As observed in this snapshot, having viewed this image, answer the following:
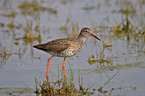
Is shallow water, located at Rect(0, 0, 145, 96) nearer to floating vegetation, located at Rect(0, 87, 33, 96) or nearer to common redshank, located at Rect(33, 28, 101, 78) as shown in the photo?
floating vegetation, located at Rect(0, 87, 33, 96)

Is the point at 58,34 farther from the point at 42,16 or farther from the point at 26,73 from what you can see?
the point at 26,73

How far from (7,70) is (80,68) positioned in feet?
6.27

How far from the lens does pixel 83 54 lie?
31.2 ft

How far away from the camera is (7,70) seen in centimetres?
826

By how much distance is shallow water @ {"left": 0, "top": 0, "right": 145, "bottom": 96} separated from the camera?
7.23 m

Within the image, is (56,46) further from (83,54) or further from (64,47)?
(83,54)

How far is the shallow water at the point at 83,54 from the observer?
7.23 meters

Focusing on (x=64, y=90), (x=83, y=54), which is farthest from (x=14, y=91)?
(x=83, y=54)

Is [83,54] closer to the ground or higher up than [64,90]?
higher up

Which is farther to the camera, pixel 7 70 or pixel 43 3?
pixel 43 3

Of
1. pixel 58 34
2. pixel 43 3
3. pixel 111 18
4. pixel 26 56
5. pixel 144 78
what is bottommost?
pixel 144 78

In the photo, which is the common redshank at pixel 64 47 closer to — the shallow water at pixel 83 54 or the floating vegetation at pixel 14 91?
the shallow water at pixel 83 54

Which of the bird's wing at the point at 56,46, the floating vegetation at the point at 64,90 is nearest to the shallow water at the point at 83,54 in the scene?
the floating vegetation at the point at 64,90

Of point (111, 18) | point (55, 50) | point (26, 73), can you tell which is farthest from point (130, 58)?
point (111, 18)
